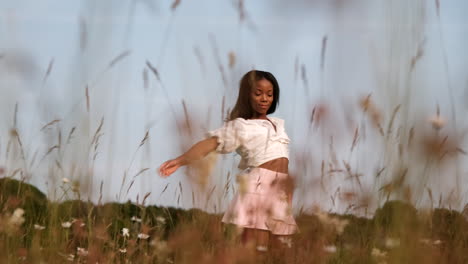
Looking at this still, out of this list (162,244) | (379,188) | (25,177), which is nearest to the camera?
(379,188)

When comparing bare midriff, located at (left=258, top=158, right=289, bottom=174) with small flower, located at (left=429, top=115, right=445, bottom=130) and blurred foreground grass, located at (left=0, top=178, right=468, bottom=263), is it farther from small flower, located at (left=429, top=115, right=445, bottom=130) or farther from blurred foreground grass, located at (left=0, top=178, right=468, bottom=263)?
small flower, located at (left=429, top=115, right=445, bottom=130)

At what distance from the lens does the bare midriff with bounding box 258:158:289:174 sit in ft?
12.8

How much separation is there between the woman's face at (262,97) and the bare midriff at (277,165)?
13.4 inches

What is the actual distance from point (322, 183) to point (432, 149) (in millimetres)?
613

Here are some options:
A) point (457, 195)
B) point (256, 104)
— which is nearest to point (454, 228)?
point (457, 195)

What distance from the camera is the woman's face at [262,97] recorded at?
3977 millimetres

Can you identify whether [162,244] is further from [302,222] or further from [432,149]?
[432,149]

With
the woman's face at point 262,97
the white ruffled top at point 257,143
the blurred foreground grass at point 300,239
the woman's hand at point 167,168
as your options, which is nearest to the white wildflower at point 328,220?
the blurred foreground grass at point 300,239

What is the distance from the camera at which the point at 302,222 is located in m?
Answer: 2.56

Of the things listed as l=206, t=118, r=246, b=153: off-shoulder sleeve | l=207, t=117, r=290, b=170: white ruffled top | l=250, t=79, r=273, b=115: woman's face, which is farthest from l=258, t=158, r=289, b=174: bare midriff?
l=206, t=118, r=246, b=153: off-shoulder sleeve

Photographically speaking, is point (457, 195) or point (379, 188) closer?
point (379, 188)

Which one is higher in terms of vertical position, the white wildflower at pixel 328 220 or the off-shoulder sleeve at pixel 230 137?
the off-shoulder sleeve at pixel 230 137

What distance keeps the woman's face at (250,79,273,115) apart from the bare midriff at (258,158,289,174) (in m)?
0.34

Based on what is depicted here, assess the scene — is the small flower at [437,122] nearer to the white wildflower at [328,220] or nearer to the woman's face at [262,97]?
the white wildflower at [328,220]
